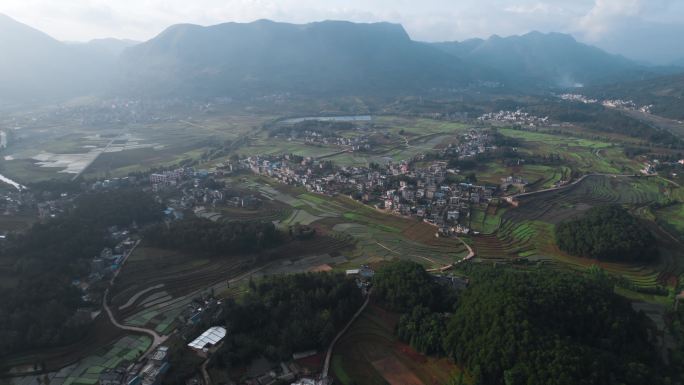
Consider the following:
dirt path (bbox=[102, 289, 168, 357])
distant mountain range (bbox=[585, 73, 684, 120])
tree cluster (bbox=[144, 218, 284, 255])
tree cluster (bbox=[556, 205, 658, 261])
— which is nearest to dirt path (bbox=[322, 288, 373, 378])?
dirt path (bbox=[102, 289, 168, 357])

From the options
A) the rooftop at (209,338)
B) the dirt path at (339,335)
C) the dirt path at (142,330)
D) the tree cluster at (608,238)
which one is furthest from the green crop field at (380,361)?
the tree cluster at (608,238)

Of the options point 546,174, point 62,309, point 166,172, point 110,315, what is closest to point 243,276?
point 110,315

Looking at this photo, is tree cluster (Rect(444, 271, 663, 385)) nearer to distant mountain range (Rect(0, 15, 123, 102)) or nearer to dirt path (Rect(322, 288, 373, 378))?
dirt path (Rect(322, 288, 373, 378))

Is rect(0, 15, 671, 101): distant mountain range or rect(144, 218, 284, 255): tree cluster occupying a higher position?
rect(0, 15, 671, 101): distant mountain range

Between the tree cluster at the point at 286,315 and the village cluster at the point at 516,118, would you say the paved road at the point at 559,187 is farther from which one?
the village cluster at the point at 516,118

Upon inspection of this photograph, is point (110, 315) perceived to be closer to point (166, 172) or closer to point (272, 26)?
point (166, 172)

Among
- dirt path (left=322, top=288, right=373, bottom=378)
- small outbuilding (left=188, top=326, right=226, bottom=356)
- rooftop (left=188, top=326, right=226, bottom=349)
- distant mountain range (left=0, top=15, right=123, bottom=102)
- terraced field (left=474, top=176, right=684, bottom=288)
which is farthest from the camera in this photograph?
distant mountain range (left=0, top=15, right=123, bottom=102)
